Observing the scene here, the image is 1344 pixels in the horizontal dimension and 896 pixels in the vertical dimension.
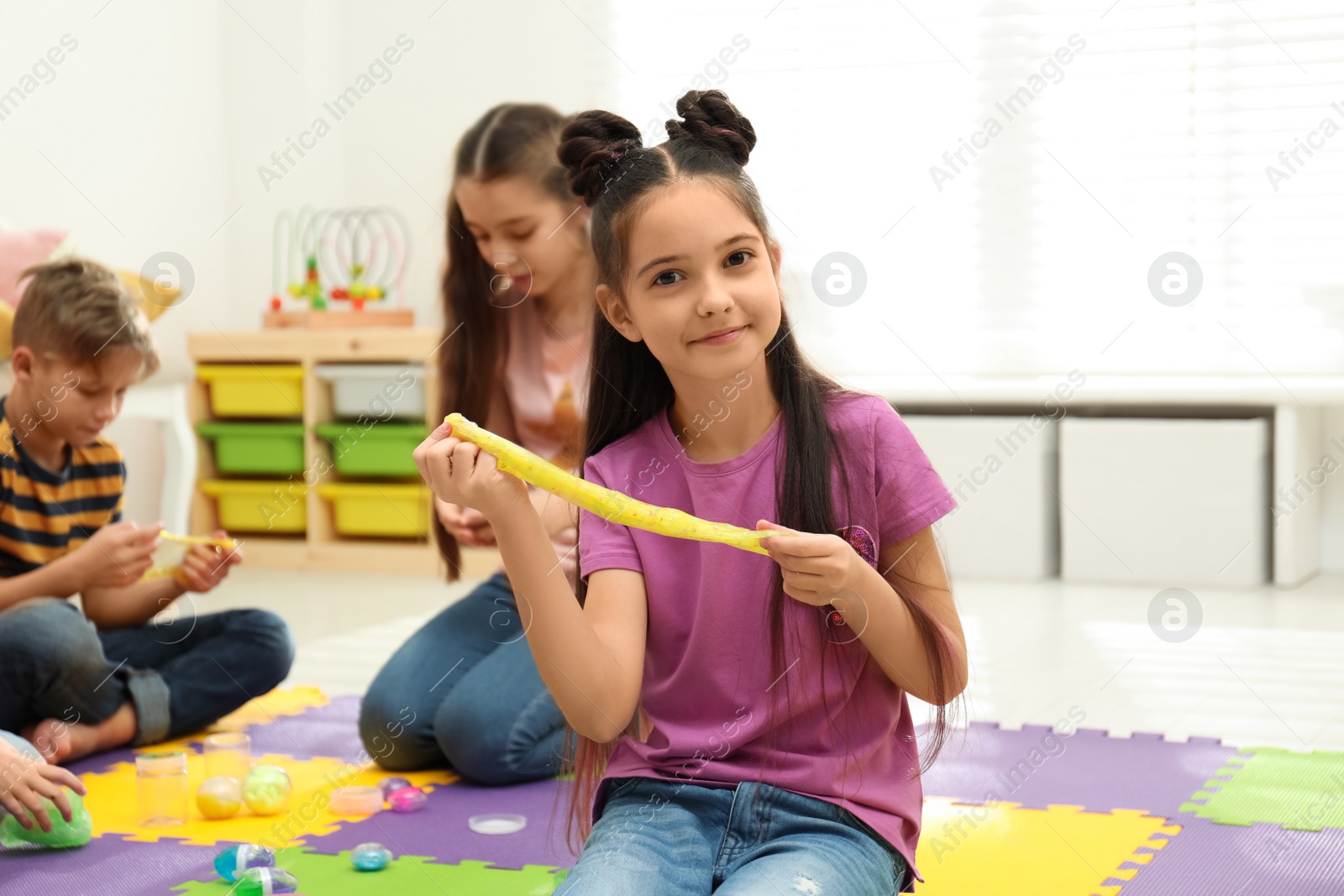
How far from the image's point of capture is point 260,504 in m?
3.49

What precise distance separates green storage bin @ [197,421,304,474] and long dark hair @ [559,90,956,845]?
8.02 ft

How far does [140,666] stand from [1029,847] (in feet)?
3.90

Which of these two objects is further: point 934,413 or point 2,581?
point 934,413

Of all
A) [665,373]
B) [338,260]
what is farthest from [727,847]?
[338,260]

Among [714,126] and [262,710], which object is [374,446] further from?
[714,126]

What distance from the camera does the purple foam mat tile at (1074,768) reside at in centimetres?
152

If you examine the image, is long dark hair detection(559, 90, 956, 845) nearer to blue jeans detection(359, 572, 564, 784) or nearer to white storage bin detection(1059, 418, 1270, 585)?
blue jeans detection(359, 572, 564, 784)

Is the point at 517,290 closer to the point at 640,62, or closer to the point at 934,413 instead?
the point at 934,413

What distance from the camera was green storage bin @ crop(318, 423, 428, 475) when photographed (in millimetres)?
3311

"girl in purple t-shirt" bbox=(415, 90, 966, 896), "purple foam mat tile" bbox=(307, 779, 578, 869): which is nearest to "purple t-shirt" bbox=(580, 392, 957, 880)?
"girl in purple t-shirt" bbox=(415, 90, 966, 896)

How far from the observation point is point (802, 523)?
0.98 meters

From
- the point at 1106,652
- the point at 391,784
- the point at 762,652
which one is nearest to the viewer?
the point at 762,652

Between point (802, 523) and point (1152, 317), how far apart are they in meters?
2.47

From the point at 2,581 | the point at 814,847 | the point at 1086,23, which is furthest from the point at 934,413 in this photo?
the point at 814,847
